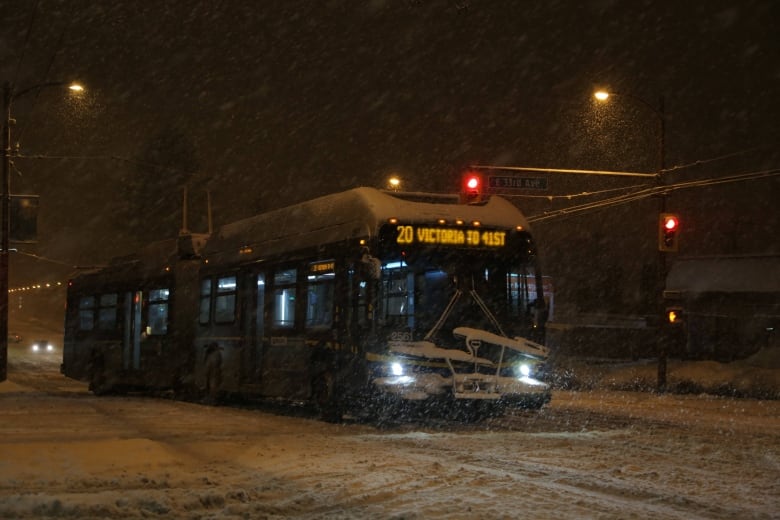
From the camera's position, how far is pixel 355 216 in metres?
15.1

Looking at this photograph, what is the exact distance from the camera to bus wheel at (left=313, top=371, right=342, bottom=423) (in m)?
15.3

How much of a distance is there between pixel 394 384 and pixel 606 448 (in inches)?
134

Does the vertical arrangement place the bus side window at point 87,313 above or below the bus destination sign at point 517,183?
below

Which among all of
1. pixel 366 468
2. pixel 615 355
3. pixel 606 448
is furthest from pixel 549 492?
pixel 615 355

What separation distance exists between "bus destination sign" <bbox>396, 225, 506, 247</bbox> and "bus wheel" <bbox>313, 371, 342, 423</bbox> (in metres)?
2.55

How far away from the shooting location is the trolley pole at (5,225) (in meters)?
27.6

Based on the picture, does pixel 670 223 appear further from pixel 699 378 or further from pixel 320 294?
pixel 320 294

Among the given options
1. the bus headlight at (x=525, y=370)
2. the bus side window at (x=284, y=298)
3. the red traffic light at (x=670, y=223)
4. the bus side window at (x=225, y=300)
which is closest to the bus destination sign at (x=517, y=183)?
the red traffic light at (x=670, y=223)

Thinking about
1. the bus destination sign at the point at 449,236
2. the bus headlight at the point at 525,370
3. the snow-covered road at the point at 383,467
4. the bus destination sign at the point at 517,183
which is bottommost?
the snow-covered road at the point at 383,467

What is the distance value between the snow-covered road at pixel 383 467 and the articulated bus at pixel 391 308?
0.70m

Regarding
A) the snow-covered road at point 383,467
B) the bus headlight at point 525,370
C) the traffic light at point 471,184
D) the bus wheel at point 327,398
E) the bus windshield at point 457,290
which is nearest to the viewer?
the snow-covered road at point 383,467

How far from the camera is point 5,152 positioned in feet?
91.2

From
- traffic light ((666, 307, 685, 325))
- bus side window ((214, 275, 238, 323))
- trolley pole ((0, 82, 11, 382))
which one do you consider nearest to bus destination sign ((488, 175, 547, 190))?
traffic light ((666, 307, 685, 325))

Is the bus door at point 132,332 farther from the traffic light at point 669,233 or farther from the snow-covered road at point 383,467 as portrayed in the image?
the traffic light at point 669,233
